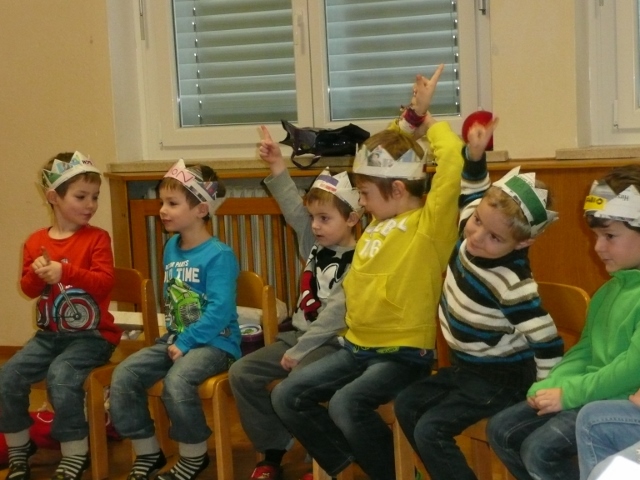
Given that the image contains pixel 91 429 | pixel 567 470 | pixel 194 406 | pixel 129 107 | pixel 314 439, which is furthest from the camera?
pixel 129 107

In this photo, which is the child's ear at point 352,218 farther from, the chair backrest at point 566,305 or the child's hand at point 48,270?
Result: the child's hand at point 48,270

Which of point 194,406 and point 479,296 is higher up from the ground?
point 479,296

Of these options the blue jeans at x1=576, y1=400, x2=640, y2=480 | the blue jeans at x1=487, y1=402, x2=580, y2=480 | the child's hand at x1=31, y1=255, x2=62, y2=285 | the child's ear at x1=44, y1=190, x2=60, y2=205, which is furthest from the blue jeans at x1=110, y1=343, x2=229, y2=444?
the blue jeans at x1=576, y1=400, x2=640, y2=480

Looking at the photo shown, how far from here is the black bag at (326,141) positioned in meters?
3.37

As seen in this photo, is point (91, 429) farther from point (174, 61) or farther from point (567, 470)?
point (174, 61)

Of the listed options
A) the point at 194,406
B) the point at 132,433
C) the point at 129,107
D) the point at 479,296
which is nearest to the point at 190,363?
the point at 194,406

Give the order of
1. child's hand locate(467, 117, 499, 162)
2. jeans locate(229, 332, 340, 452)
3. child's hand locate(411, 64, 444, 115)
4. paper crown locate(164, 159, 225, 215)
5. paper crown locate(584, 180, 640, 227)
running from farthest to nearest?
paper crown locate(164, 159, 225, 215), jeans locate(229, 332, 340, 452), child's hand locate(411, 64, 444, 115), child's hand locate(467, 117, 499, 162), paper crown locate(584, 180, 640, 227)

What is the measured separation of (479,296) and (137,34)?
2387 millimetres

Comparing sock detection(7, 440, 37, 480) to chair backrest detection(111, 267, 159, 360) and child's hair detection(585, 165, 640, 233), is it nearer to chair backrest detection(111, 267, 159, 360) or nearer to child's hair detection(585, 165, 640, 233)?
chair backrest detection(111, 267, 159, 360)

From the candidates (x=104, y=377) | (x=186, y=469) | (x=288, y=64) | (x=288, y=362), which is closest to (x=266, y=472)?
(x=186, y=469)

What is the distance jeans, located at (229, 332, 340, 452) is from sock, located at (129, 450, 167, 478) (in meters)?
0.33

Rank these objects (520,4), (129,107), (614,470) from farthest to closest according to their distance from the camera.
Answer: (129,107)
(520,4)
(614,470)

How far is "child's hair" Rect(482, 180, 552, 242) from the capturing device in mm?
2090

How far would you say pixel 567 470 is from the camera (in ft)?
6.39
